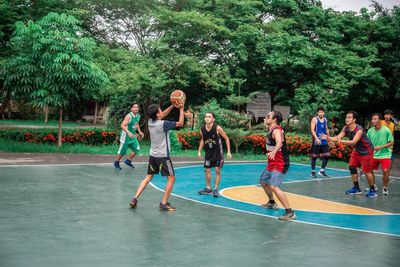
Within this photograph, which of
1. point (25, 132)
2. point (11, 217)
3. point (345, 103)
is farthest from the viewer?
point (345, 103)

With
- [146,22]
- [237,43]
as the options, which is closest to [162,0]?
[146,22]

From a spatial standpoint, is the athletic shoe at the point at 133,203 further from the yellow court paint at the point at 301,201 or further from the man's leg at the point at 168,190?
the yellow court paint at the point at 301,201

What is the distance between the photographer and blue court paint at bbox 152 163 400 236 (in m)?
8.41

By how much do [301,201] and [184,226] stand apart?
3.64m

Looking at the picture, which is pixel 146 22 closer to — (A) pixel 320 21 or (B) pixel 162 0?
(B) pixel 162 0

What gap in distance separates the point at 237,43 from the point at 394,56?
8.02 m

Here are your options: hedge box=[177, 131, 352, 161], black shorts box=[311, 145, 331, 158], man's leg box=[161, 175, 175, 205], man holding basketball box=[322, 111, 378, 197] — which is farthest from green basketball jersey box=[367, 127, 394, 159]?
hedge box=[177, 131, 352, 161]

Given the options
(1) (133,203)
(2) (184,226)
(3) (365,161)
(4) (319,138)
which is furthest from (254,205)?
(4) (319,138)

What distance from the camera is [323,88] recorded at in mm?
24109

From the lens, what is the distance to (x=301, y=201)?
34.7ft

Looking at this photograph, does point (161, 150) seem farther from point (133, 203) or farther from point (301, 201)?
point (301, 201)

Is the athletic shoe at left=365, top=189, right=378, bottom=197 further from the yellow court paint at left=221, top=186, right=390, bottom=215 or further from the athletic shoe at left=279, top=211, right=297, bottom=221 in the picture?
the athletic shoe at left=279, top=211, right=297, bottom=221

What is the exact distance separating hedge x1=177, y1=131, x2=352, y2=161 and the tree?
4.73 m

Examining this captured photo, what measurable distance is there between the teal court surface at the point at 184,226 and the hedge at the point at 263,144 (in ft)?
24.5
